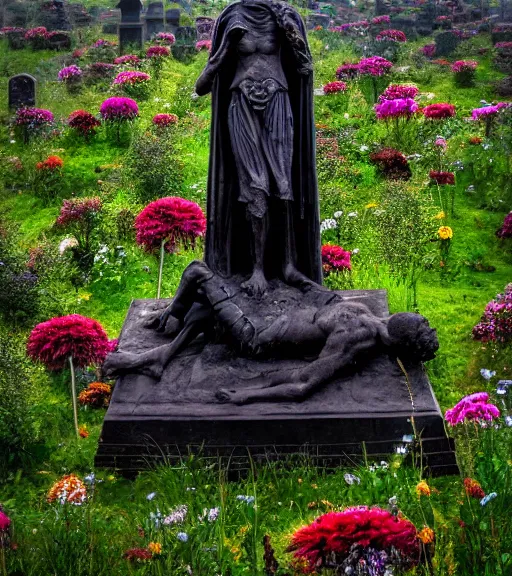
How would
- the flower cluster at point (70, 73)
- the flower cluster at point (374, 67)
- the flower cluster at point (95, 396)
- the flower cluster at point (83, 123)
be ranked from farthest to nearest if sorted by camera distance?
the flower cluster at point (70, 73), the flower cluster at point (374, 67), the flower cluster at point (83, 123), the flower cluster at point (95, 396)

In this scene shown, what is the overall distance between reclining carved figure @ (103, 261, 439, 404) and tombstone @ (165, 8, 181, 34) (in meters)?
17.9

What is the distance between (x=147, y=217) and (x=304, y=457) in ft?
9.08

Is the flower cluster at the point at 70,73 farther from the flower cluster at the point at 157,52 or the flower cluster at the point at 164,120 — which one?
the flower cluster at the point at 164,120

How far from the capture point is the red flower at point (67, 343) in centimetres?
640

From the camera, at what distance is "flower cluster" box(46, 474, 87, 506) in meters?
5.14

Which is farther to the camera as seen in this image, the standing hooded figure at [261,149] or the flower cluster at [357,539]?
the standing hooded figure at [261,149]

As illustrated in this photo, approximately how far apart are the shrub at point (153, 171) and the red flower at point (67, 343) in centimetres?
A: 443

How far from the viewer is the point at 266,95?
6203mm

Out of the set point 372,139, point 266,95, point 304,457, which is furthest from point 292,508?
point 372,139

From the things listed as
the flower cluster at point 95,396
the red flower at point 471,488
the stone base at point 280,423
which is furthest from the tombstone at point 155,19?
the red flower at point 471,488

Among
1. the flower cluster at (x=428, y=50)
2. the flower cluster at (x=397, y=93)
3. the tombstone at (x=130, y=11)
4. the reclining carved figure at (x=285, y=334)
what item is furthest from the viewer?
the tombstone at (x=130, y=11)

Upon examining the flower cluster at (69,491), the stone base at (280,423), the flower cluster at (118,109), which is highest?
the flower cluster at (118,109)

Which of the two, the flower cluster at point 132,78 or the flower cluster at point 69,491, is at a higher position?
the flower cluster at point 132,78

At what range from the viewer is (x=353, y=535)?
3.04 m
